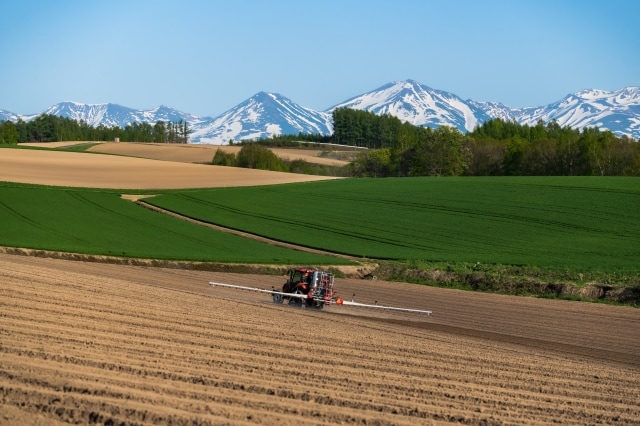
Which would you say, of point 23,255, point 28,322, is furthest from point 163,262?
point 28,322

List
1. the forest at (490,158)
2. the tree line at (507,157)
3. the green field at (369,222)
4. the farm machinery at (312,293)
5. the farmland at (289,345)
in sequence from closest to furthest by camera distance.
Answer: the farmland at (289,345)
the farm machinery at (312,293)
the green field at (369,222)
the tree line at (507,157)
the forest at (490,158)

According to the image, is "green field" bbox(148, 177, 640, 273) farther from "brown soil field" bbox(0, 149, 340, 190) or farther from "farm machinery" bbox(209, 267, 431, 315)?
"farm machinery" bbox(209, 267, 431, 315)

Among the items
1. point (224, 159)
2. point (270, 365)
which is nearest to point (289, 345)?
point (270, 365)

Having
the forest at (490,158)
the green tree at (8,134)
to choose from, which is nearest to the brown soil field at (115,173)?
the forest at (490,158)

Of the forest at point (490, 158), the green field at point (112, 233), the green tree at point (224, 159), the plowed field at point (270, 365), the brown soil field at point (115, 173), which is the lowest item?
the green field at point (112, 233)

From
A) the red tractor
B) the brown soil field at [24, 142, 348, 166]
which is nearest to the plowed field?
the red tractor

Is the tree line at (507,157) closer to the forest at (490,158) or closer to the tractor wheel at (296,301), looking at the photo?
the forest at (490,158)
